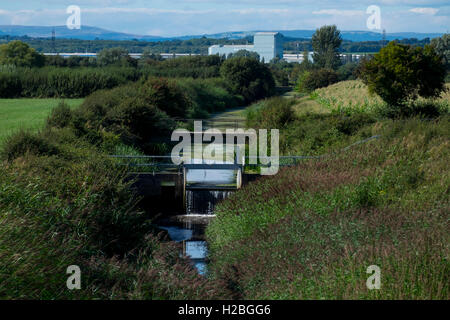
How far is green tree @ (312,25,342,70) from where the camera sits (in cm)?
7825

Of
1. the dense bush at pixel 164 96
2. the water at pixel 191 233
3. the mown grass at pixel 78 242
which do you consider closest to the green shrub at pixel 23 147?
the mown grass at pixel 78 242

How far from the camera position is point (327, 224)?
8.41m

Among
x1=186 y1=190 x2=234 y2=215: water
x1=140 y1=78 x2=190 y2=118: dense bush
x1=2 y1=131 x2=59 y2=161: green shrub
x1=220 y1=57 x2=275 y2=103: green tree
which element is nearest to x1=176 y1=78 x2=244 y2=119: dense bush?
x1=220 y1=57 x2=275 y2=103: green tree

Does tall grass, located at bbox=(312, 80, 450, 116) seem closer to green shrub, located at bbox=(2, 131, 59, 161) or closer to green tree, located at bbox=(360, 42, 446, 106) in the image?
green tree, located at bbox=(360, 42, 446, 106)

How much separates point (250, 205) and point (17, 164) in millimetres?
4995

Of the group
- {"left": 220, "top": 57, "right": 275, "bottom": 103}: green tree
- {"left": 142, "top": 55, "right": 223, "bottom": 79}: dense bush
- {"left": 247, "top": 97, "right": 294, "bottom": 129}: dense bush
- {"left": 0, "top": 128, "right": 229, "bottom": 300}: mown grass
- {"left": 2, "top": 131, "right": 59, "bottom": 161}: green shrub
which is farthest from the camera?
{"left": 142, "top": 55, "right": 223, "bottom": 79}: dense bush

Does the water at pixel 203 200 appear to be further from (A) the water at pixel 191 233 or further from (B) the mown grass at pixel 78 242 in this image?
(B) the mown grass at pixel 78 242

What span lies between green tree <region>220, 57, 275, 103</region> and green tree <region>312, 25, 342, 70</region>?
28.6 meters

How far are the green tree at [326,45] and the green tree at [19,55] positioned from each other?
38.7m

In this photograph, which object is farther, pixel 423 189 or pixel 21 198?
pixel 423 189

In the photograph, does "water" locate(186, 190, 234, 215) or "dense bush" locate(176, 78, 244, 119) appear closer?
"water" locate(186, 190, 234, 215)

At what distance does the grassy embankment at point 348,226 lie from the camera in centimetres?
597
